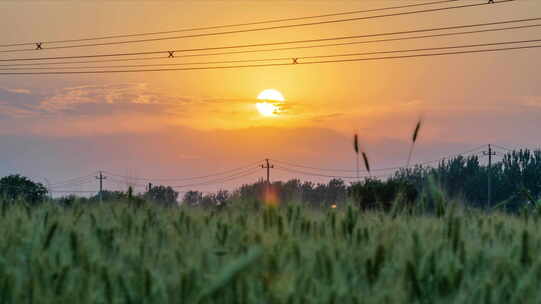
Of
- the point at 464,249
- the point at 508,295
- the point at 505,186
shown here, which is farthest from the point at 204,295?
the point at 505,186

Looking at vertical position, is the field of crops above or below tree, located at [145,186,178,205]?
below

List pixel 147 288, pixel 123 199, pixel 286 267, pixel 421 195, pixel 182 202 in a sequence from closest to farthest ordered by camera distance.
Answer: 1. pixel 147 288
2. pixel 286 267
3. pixel 421 195
4. pixel 182 202
5. pixel 123 199

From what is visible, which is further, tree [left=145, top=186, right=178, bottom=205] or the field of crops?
tree [left=145, top=186, right=178, bottom=205]

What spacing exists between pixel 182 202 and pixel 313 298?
9.23ft

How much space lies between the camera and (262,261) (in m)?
3.31

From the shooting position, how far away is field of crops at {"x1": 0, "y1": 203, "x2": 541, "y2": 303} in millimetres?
2842

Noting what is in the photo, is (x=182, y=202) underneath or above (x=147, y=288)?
above

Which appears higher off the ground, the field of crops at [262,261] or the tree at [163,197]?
the tree at [163,197]

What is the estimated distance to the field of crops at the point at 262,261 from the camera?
2842 mm

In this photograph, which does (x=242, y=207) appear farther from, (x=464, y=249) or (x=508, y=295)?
(x=508, y=295)

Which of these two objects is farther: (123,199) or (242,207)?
(123,199)

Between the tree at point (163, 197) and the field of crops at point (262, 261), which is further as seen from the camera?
the tree at point (163, 197)

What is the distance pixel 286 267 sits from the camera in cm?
305

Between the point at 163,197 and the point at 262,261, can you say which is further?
the point at 163,197
